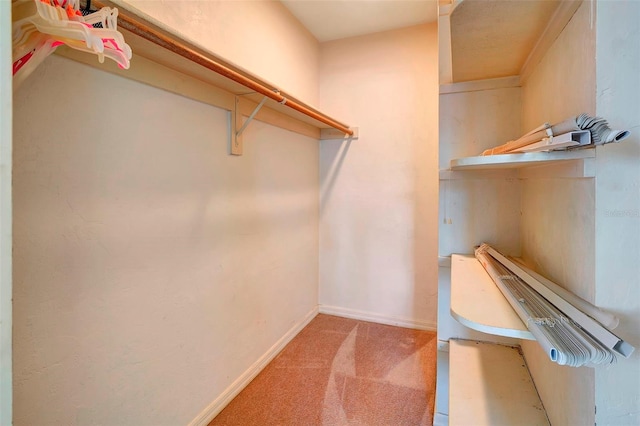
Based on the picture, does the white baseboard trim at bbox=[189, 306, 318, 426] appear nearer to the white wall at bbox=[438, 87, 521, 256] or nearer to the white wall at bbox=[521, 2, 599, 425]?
the white wall at bbox=[438, 87, 521, 256]

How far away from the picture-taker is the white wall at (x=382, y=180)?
268cm

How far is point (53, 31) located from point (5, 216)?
488 millimetres

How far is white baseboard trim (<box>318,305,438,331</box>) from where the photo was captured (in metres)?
2.74

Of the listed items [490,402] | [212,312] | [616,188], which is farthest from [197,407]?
[616,188]

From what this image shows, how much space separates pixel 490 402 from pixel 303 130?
2203mm

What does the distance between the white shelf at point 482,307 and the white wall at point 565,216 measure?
0.62ft

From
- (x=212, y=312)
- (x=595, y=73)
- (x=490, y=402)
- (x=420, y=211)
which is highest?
(x=595, y=73)

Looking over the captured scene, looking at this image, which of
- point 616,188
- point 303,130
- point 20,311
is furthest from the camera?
point 303,130

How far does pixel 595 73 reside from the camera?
75 cm

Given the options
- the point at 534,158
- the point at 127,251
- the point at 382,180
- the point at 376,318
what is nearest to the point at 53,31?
the point at 127,251

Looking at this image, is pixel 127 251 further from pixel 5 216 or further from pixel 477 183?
pixel 477 183

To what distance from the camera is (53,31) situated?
27.0 inches

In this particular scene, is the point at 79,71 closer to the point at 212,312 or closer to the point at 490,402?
the point at 212,312

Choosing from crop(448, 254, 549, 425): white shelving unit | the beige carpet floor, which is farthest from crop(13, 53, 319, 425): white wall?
crop(448, 254, 549, 425): white shelving unit
